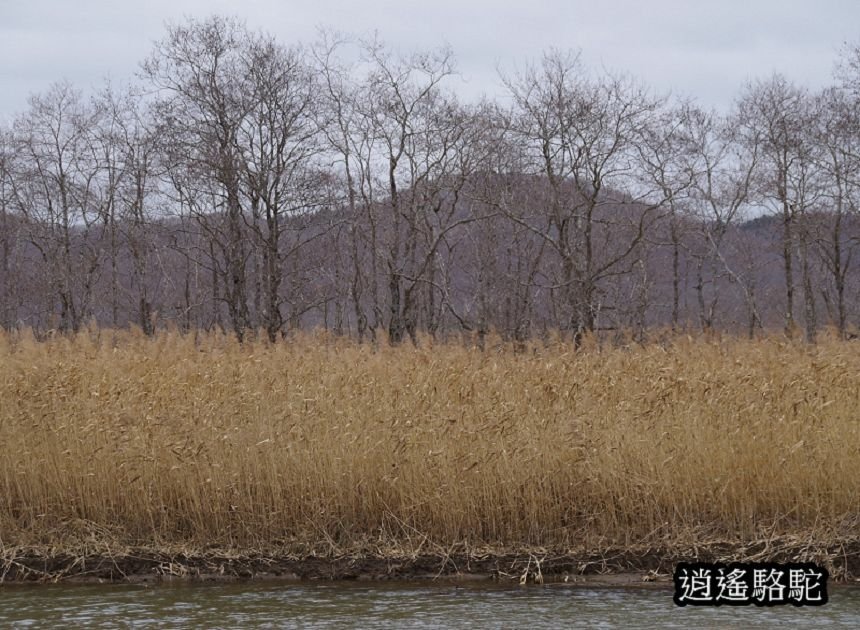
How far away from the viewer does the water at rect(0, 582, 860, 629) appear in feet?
21.0

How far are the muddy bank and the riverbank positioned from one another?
2 centimetres

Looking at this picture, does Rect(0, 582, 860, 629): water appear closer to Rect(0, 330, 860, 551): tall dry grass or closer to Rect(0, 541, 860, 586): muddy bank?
Rect(0, 541, 860, 586): muddy bank

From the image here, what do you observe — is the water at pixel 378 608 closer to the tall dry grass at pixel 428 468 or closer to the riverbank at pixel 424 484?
the riverbank at pixel 424 484

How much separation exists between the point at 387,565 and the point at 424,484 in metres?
0.69

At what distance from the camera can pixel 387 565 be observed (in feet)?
25.2

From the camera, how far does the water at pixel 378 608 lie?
21.0 feet

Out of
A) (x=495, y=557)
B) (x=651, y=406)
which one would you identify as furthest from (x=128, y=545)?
(x=651, y=406)

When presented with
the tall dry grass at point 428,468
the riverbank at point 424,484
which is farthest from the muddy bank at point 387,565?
the tall dry grass at point 428,468

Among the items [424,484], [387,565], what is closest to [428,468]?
[424,484]

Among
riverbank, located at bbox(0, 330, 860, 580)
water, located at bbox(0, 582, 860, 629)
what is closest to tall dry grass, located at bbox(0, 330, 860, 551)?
riverbank, located at bbox(0, 330, 860, 580)

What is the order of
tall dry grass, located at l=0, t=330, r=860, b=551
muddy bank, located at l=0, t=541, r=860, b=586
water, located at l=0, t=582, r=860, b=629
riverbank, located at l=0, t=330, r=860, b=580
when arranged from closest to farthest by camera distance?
water, located at l=0, t=582, r=860, b=629, muddy bank, located at l=0, t=541, r=860, b=586, riverbank, located at l=0, t=330, r=860, b=580, tall dry grass, located at l=0, t=330, r=860, b=551

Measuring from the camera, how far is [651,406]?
8.77 metres

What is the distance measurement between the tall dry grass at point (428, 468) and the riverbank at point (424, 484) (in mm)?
16

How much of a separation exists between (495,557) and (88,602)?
294cm
